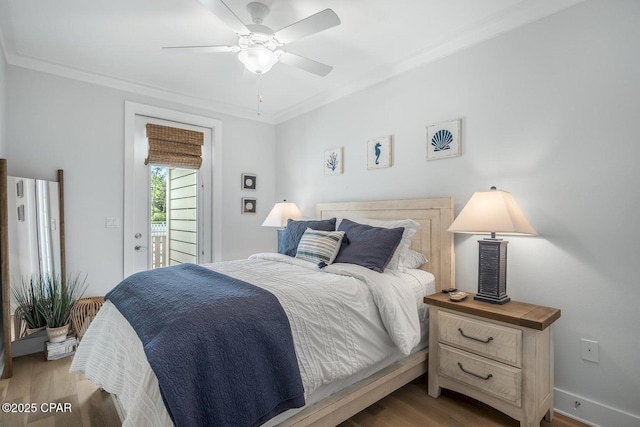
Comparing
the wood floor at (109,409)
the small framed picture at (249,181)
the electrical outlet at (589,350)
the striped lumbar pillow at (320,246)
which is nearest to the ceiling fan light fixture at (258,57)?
the striped lumbar pillow at (320,246)

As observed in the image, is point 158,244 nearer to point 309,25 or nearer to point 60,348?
point 60,348

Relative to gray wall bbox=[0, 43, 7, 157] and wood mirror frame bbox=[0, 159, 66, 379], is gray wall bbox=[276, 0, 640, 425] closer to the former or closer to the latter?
wood mirror frame bbox=[0, 159, 66, 379]

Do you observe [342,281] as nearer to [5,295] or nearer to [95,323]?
[95,323]

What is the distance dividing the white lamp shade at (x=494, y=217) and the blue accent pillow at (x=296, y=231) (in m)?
1.12

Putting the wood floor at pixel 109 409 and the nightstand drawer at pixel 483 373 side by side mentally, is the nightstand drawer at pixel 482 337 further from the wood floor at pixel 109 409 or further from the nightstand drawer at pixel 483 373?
the wood floor at pixel 109 409

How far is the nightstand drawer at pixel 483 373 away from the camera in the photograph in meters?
1.75

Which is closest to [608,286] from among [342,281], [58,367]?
[342,281]

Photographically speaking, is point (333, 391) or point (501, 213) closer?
point (333, 391)

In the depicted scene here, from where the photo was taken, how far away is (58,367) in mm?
2533

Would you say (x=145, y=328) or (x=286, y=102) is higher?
(x=286, y=102)

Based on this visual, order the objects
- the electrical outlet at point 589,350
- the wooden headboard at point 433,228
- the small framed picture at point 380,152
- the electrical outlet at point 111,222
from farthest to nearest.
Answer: the electrical outlet at point 111,222, the small framed picture at point 380,152, the wooden headboard at point 433,228, the electrical outlet at point 589,350

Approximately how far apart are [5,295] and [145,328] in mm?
1848

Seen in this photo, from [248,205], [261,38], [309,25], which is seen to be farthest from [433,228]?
[248,205]

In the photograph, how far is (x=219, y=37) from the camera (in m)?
2.47
